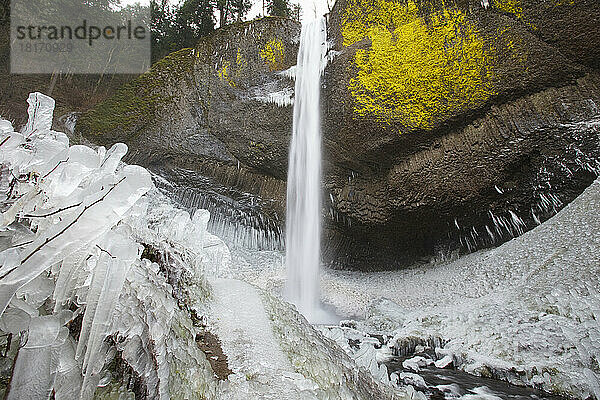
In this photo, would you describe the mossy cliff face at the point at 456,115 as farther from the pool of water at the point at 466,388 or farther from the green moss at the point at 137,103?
the pool of water at the point at 466,388

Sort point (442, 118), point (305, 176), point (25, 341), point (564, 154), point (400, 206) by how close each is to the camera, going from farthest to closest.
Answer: point (305, 176), point (400, 206), point (442, 118), point (564, 154), point (25, 341)

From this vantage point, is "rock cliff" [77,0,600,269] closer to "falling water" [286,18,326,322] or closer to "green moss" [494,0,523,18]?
"green moss" [494,0,523,18]

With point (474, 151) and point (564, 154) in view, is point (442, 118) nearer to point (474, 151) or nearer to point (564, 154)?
point (474, 151)

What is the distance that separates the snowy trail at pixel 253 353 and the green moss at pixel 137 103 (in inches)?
317

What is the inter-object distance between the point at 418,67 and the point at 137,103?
6.87m

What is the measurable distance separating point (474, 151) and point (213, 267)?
18.7 ft

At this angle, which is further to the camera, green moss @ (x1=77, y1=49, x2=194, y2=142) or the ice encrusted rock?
green moss @ (x1=77, y1=49, x2=194, y2=142)

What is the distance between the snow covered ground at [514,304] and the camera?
12.7 ft

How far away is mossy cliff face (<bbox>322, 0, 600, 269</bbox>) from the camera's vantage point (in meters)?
6.88

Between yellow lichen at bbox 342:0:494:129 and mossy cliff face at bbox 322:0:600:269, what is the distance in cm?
2

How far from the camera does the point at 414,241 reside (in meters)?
8.81

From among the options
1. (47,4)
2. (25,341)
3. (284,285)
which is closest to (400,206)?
(284,285)

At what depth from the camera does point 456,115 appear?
7.48 meters

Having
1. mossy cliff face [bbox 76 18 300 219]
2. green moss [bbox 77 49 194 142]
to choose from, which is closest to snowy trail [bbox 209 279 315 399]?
mossy cliff face [bbox 76 18 300 219]
